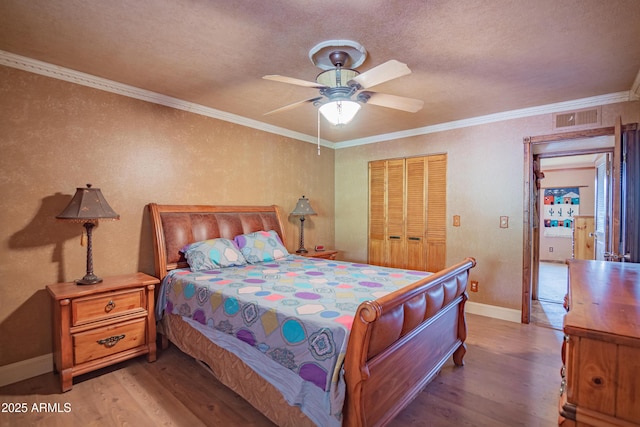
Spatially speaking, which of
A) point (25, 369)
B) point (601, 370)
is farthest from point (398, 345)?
point (25, 369)

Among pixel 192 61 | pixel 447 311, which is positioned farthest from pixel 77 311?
pixel 447 311

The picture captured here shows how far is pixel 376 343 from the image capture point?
155cm

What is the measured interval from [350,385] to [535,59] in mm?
2644

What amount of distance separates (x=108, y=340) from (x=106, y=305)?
11.0 inches

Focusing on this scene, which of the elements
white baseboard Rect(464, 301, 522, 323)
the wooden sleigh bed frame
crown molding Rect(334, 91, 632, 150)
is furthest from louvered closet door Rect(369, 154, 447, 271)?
the wooden sleigh bed frame

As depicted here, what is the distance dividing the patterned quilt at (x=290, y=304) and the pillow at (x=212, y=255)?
0.10m

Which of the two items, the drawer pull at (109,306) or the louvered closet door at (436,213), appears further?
the louvered closet door at (436,213)

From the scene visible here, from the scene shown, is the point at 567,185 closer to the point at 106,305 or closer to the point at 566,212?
the point at 566,212

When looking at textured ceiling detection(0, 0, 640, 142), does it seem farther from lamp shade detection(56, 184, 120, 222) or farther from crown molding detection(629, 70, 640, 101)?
lamp shade detection(56, 184, 120, 222)

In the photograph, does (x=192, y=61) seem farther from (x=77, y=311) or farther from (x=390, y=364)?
(x=390, y=364)

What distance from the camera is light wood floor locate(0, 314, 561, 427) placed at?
1959mm

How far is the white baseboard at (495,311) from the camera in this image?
12.0 ft

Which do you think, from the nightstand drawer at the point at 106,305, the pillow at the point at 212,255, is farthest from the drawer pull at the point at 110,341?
the pillow at the point at 212,255

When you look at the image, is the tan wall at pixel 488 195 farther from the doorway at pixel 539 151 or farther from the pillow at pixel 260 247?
the pillow at pixel 260 247
